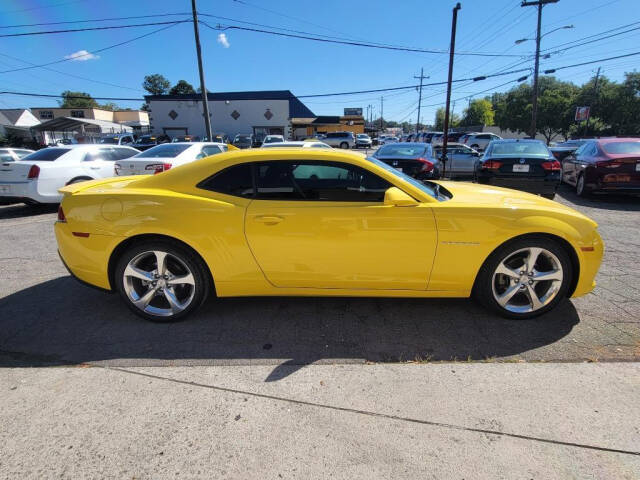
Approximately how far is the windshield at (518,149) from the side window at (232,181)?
6.37 metres

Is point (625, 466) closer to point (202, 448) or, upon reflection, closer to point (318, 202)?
point (202, 448)

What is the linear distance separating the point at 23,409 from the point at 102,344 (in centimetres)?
69

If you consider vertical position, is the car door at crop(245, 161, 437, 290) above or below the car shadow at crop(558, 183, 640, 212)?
above

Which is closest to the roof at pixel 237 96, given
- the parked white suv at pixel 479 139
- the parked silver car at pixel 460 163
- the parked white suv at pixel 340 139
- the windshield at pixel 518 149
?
the parked white suv at pixel 340 139

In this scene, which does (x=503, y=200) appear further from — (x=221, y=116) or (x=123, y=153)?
(x=221, y=116)

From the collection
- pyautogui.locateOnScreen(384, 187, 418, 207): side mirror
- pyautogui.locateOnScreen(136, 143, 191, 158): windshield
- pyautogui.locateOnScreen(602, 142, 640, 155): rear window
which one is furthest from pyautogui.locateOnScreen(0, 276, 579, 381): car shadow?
pyautogui.locateOnScreen(602, 142, 640, 155): rear window

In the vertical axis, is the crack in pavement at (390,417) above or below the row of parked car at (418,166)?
below

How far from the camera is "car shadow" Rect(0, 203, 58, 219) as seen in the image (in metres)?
7.29

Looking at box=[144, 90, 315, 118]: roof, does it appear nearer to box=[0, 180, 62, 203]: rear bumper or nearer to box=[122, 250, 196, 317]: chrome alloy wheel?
box=[0, 180, 62, 203]: rear bumper

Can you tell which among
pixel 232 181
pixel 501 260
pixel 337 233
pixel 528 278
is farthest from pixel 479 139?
pixel 232 181

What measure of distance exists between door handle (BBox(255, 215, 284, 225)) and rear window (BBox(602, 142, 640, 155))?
8.44 meters

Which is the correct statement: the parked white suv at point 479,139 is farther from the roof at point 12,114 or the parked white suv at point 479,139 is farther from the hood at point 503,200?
the roof at point 12,114

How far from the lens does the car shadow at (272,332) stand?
2557mm

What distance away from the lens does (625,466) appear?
1671 mm
